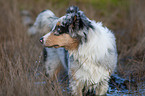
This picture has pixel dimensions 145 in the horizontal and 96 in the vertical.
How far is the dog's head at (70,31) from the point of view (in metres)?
3.08

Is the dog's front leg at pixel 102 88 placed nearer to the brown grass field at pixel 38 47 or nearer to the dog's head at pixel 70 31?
the brown grass field at pixel 38 47

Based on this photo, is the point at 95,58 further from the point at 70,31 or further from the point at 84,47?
the point at 70,31

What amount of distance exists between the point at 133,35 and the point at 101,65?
3683 millimetres

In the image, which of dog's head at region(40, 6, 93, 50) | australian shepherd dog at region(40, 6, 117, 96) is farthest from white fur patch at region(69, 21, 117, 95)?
dog's head at region(40, 6, 93, 50)

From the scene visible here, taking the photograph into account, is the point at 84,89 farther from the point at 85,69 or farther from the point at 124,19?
the point at 124,19

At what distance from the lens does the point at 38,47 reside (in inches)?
196

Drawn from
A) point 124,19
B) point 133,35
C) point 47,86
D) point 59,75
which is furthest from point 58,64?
point 124,19

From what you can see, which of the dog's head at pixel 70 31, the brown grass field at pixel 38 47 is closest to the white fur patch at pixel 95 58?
the dog's head at pixel 70 31

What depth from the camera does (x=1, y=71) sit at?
11.8 ft

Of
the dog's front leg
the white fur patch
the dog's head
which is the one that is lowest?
the dog's front leg

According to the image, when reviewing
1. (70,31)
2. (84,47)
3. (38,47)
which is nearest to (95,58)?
(84,47)

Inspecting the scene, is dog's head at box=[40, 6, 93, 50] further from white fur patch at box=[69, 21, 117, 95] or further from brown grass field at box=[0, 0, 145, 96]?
brown grass field at box=[0, 0, 145, 96]

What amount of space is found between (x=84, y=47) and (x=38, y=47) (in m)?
1.99

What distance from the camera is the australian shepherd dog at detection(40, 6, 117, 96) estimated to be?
314 centimetres
